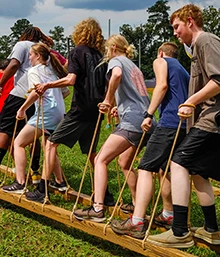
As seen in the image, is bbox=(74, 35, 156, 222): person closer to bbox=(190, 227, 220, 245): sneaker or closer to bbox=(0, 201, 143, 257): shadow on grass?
bbox=(0, 201, 143, 257): shadow on grass

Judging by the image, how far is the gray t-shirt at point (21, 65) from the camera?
5823 mm

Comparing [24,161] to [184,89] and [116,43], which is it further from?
[184,89]

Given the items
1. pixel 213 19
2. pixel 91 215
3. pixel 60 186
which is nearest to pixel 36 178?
pixel 60 186

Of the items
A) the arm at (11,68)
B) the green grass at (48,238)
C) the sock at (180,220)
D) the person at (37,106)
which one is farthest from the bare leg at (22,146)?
the sock at (180,220)

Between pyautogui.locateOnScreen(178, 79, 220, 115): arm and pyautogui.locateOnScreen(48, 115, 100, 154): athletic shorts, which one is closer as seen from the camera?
pyautogui.locateOnScreen(178, 79, 220, 115): arm

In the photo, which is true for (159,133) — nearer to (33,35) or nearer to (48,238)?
(48,238)

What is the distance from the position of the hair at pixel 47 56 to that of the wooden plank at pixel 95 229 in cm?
146

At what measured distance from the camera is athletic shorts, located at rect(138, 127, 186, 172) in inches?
157

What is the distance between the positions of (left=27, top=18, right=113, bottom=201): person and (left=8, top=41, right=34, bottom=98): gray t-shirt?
1.05 metres

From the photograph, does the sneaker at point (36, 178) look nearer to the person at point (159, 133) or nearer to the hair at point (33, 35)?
the hair at point (33, 35)

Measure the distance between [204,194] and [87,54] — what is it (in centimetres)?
187

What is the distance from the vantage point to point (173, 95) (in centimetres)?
408

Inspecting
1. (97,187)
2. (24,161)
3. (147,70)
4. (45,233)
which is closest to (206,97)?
(97,187)

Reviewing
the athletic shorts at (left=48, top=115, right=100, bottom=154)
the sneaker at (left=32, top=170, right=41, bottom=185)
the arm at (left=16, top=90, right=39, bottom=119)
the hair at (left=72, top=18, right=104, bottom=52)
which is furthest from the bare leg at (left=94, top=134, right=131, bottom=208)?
the sneaker at (left=32, top=170, right=41, bottom=185)
